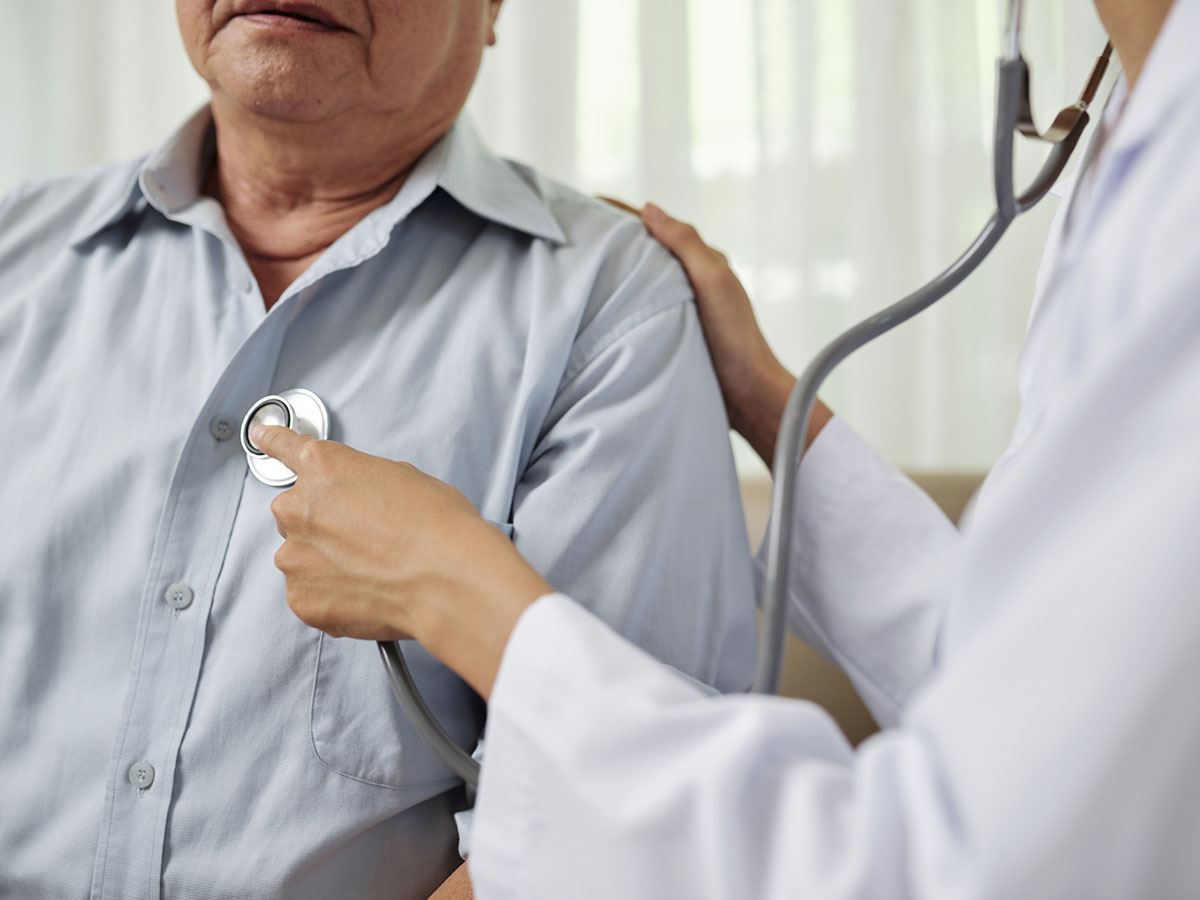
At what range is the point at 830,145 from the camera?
202 centimetres

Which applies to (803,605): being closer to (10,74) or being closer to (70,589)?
(70,589)

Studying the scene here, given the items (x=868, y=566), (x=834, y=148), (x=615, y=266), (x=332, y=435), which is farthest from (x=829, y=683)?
(x=834, y=148)

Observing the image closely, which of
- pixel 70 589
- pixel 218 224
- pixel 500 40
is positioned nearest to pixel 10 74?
pixel 500 40

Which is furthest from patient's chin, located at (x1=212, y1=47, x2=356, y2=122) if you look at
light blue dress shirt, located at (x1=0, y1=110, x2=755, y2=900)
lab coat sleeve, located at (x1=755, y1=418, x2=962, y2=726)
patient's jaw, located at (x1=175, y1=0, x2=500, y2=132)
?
lab coat sleeve, located at (x1=755, y1=418, x2=962, y2=726)

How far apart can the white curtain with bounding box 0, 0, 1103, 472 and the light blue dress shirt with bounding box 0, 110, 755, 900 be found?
105 centimetres

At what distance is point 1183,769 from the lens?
0.42 m

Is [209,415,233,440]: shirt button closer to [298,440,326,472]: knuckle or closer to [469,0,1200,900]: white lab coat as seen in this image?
[298,440,326,472]: knuckle

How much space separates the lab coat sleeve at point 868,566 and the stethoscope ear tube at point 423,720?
0.40 meters

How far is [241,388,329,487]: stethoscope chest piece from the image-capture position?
35.5 inches

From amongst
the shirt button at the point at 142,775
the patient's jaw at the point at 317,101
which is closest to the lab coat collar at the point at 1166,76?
the patient's jaw at the point at 317,101

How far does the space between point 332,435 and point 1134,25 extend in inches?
26.5

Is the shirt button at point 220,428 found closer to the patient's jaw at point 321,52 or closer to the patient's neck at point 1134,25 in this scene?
the patient's jaw at point 321,52

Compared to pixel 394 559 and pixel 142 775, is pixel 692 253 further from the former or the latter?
pixel 142 775

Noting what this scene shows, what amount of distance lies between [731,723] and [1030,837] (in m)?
0.15
